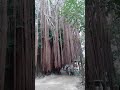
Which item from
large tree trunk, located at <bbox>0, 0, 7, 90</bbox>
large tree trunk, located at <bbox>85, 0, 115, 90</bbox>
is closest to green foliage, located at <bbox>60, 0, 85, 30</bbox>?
large tree trunk, located at <bbox>85, 0, 115, 90</bbox>

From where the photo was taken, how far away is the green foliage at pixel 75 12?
6.75 metres

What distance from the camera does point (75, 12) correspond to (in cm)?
695

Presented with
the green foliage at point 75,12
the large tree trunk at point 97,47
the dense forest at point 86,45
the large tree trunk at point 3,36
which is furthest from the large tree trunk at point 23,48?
the green foliage at point 75,12

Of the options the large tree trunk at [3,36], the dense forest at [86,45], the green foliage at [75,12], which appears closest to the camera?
the large tree trunk at [3,36]

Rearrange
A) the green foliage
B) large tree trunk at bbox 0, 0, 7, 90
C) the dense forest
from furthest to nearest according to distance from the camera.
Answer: the green foliage, the dense forest, large tree trunk at bbox 0, 0, 7, 90

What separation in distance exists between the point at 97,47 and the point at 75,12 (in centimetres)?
473

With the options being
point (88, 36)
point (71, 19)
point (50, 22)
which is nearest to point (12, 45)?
point (88, 36)

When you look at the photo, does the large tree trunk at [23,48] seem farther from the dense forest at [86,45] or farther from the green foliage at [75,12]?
the green foliage at [75,12]

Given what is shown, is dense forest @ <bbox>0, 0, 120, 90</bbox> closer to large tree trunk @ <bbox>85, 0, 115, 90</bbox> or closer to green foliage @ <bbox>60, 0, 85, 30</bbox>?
large tree trunk @ <bbox>85, 0, 115, 90</bbox>

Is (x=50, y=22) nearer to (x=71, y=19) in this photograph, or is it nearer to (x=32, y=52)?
(x=71, y=19)

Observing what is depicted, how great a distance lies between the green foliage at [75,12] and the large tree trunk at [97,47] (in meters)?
4.28

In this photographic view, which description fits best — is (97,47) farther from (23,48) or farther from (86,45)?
(23,48)

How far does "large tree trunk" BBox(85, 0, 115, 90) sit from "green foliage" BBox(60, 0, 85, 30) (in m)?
4.28

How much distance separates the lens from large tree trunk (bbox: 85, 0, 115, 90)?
90.1 inches
